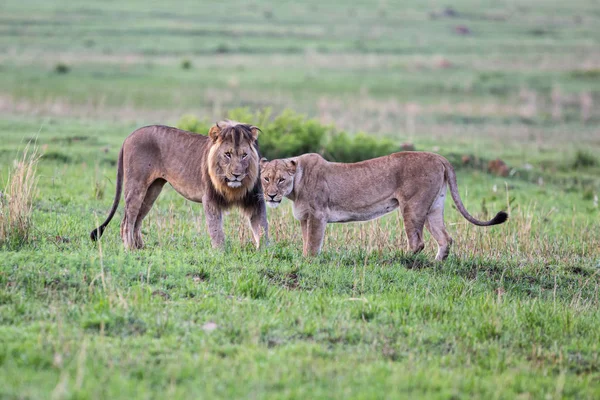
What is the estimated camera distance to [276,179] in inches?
362

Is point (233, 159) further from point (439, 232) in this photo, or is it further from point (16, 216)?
point (439, 232)

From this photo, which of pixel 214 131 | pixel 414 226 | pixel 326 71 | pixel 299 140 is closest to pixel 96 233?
pixel 214 131

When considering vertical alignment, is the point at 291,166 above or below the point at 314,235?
above

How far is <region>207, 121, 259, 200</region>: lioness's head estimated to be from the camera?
9.16 meters

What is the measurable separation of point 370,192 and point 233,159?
1.74 meters

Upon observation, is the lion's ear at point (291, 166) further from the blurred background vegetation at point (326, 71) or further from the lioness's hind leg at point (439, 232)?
the blurred background vegetation at point (326, 71)

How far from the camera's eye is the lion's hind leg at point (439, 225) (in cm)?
974

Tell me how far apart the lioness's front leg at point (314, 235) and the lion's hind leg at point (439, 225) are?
1.42m

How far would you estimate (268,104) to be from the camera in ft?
90.0

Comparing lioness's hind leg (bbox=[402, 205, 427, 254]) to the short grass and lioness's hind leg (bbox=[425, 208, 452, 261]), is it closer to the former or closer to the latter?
the short grass

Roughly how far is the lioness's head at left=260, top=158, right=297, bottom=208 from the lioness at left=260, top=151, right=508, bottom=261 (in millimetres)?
12

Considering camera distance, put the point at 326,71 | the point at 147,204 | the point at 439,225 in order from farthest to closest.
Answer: the point at 326,71, the point at 147,204, the point at 439,225

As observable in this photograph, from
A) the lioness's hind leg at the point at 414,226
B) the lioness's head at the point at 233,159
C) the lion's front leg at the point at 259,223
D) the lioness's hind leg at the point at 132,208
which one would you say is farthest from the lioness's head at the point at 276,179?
the lioness's hind leg at the point at 132,208

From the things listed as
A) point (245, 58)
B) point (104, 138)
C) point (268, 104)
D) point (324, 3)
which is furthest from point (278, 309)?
point (324, 3)
